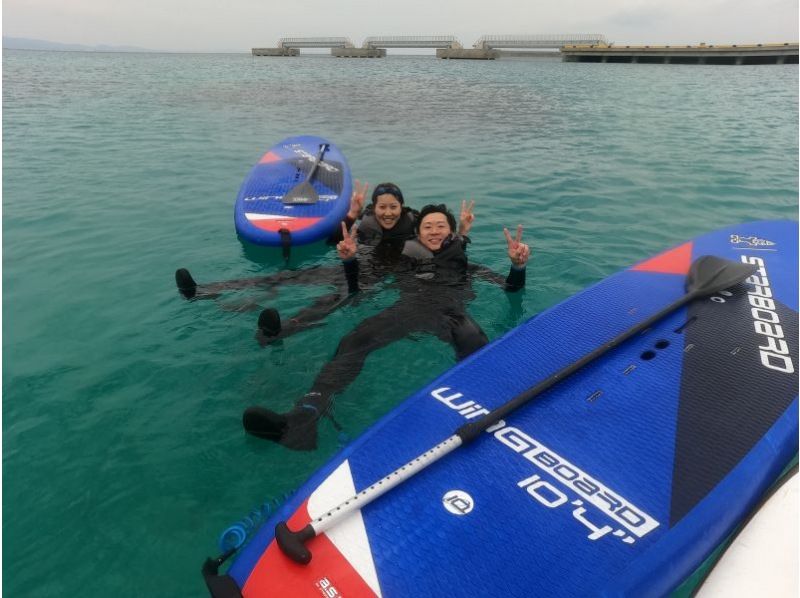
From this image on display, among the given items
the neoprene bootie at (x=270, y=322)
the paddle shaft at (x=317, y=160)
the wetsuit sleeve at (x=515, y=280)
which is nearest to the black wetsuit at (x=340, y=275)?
the neoprene bootie at (x=270, y=322)

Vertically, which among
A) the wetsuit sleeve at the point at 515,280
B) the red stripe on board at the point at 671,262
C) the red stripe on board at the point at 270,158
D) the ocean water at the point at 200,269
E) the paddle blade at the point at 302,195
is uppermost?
the red stripe on board at the point at 270,158

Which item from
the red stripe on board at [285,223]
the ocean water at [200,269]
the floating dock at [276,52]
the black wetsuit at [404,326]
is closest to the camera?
the ocean water at [200,269]

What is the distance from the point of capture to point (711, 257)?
4.13 metres

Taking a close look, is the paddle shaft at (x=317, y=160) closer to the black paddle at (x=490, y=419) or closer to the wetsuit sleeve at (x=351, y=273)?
the wetsuit sleeve at (x=351, y=273)

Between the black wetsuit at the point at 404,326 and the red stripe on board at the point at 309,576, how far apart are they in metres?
1.06

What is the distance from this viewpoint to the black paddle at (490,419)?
228 cm

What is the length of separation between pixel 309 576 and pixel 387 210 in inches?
156

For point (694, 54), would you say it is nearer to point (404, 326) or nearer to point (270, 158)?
point (270, 158)

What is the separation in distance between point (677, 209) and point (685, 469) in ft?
23.1

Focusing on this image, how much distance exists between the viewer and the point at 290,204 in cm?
699

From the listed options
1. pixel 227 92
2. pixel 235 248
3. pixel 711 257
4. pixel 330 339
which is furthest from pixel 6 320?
pixel 227 92

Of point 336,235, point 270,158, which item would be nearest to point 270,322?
point 336,235

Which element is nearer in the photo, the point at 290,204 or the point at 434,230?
the point at 434,230

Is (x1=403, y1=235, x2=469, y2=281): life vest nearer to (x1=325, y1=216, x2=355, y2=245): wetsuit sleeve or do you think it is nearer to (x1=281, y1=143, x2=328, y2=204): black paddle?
(x1=325, y1=216, x2=355, y2=245): wetsuit sleeve
